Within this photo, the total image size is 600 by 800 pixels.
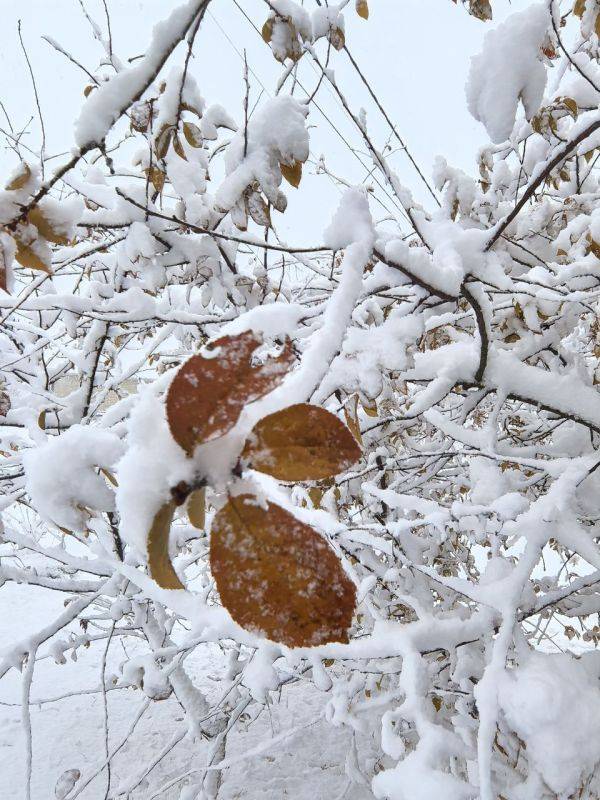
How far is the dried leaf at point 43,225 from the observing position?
693mm

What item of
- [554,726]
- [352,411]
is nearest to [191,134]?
[352,411]

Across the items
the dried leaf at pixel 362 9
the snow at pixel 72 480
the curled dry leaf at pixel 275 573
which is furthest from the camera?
the dried leaf at pixel 362 9

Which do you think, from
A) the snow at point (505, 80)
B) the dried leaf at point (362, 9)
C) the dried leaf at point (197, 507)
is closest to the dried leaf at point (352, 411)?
the snow at point (505, 80)

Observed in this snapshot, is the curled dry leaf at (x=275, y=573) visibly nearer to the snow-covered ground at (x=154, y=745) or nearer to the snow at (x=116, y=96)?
the snow at (x=116, y=96)

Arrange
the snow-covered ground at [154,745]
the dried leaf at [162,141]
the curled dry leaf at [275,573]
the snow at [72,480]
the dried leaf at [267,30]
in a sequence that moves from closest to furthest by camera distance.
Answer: the curled dry leaf at [275,573] < the snow at [72,480] < the dried leaf at [162,141] < the dried leaf at [267,30] < the snow-covered ground at [154,745]

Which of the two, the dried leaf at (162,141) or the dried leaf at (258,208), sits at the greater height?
the dried leaf at (162,141)

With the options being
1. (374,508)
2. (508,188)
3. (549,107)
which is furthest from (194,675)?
Answer: (549,107)

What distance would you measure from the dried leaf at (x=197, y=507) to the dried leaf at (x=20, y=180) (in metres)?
0.60

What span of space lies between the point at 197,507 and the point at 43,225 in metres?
0.60

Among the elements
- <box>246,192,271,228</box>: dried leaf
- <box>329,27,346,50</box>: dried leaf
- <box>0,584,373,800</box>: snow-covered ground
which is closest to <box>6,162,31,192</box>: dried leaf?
<box>246,192,271,228</box>: dried leaf

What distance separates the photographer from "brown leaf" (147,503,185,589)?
0.28 metres

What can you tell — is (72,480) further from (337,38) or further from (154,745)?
(154,745)

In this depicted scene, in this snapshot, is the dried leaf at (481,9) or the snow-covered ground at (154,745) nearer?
the dried leaf at (481,9)

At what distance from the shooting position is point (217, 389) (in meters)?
0.26
